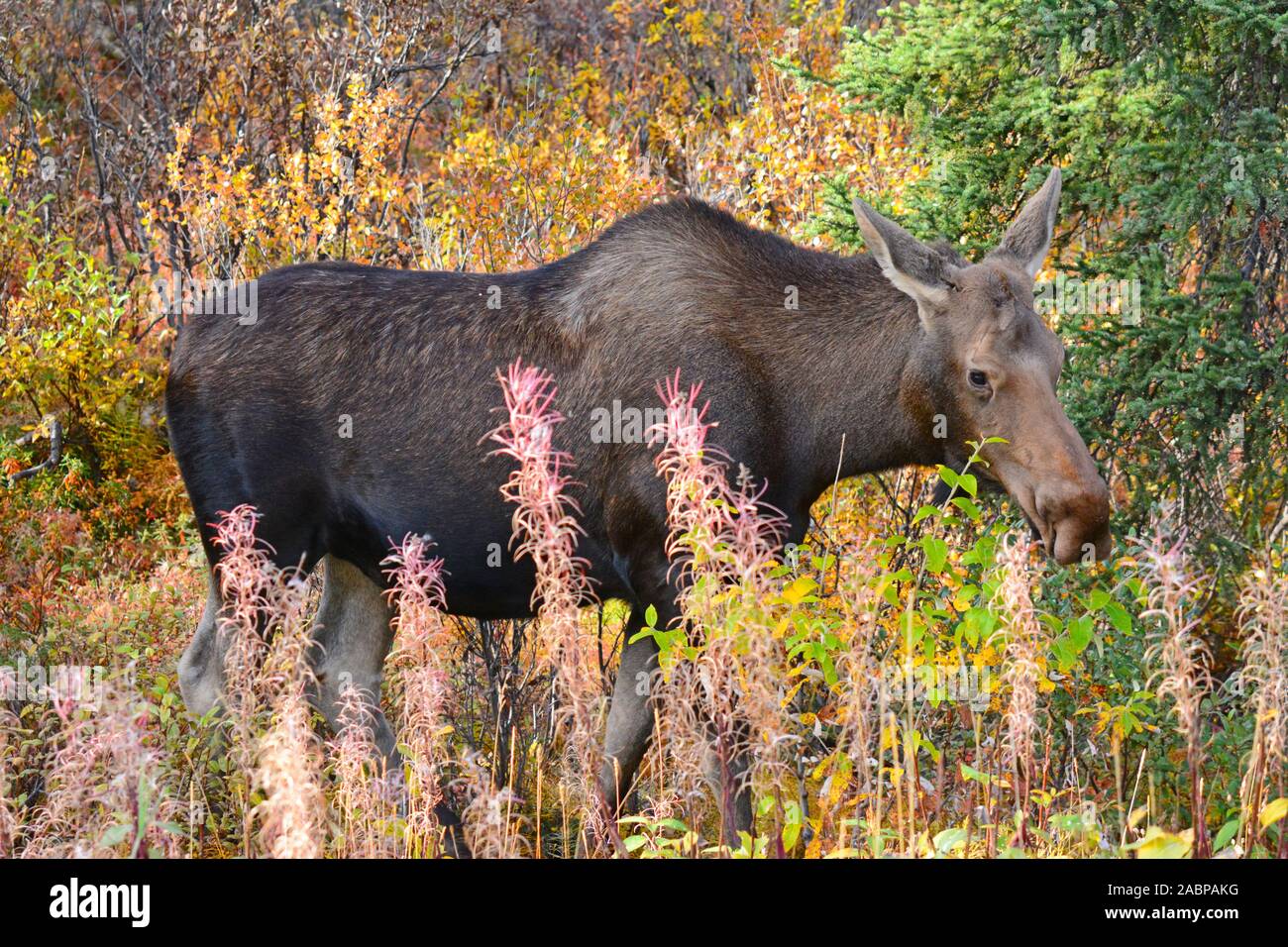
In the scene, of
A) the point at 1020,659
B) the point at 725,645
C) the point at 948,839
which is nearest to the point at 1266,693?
the point at 1020,659

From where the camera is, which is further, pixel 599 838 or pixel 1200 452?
pixel 1200 452

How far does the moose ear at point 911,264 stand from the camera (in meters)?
5.82

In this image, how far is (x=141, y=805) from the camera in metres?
3.85

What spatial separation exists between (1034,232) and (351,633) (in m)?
3.32

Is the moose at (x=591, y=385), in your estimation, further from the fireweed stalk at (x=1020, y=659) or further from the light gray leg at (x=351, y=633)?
the fireweed stalk at (x=1020, y=659)

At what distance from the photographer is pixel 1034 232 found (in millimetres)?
6203

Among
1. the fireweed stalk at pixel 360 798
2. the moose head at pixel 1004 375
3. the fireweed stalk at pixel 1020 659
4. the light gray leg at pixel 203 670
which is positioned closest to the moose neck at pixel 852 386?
the moose head at pixel 1004 375

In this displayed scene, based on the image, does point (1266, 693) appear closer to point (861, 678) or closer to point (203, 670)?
point (861, 678)

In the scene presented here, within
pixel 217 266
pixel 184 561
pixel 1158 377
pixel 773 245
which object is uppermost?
pixel 217 266

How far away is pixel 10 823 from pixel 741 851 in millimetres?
2036

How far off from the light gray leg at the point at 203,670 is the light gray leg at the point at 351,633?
0.44 metres

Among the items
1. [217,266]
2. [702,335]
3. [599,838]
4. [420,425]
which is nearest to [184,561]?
[217,266]

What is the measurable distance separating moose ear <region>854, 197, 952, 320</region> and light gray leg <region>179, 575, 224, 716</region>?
302 cm

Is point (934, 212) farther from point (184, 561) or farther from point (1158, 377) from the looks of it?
point (184, 561)
